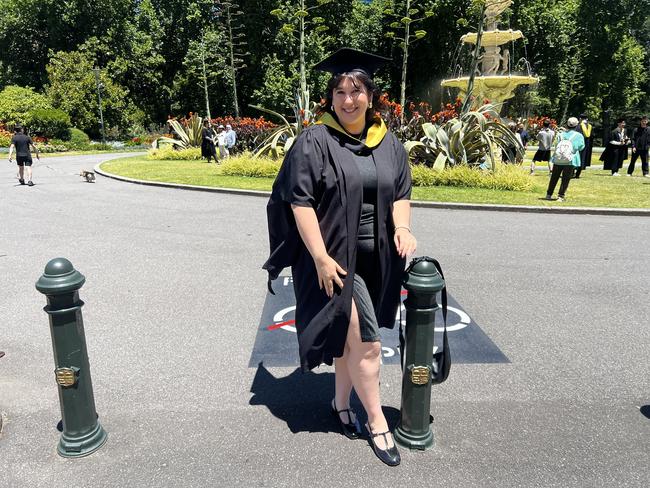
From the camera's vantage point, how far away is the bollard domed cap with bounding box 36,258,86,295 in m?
2.43

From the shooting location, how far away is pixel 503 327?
14.5ft

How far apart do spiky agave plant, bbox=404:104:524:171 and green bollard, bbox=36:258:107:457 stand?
37.4 feet

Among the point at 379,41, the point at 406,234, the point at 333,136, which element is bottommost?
the point at 406,234

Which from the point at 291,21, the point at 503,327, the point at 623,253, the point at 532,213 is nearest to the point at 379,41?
the point at 291,21

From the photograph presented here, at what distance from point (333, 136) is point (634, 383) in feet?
8.87

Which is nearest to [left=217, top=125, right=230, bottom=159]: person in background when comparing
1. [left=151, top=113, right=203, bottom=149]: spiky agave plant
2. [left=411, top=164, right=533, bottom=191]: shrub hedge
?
[left=151, top=113, right=203, bottom=149]: spiky agave plant

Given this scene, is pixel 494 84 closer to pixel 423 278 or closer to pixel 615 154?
pixel 615 154

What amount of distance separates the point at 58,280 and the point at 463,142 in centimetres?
1256

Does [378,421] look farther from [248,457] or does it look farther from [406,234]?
[406,234]

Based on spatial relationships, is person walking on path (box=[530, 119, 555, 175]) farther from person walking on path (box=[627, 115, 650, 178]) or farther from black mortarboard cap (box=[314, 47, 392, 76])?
black mortarboard cap (box=[314, 47, 392, 76])

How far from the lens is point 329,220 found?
2480 mm

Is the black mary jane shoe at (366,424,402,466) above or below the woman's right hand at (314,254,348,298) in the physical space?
below

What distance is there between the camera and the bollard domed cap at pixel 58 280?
7.97 ft

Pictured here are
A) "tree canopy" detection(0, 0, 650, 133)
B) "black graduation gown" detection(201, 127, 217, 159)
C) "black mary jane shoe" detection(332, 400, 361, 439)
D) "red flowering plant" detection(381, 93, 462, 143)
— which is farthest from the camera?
"tree canopy" detection(0, 0, 650, 133)
